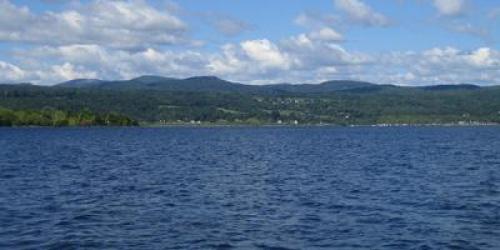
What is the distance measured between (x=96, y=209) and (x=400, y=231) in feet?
55.8

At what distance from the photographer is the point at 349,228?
33.2m

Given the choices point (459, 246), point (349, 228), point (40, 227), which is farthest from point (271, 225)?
point (40, 227)

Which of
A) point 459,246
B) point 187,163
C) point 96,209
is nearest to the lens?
point 459,246

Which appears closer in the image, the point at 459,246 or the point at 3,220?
the point at 459,246

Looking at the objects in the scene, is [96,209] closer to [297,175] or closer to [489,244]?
[489,244]

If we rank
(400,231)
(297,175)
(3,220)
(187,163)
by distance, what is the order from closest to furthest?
1. (400,231)
2. (3,220)
3. (297,175)
4. (187,163)

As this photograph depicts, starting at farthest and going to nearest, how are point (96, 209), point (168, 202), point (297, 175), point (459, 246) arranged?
point (297, 175), point (168, 202), point (96, 209), point (459, 246)

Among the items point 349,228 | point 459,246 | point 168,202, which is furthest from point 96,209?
point 459,246

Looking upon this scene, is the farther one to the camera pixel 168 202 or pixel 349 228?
pixel 168 202

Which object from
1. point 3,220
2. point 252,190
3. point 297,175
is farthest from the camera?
point 297,175

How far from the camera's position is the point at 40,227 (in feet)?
111

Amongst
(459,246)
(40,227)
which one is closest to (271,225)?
(459,246)

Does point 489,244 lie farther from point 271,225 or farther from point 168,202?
point 168,202

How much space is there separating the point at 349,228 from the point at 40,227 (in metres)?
14.7
